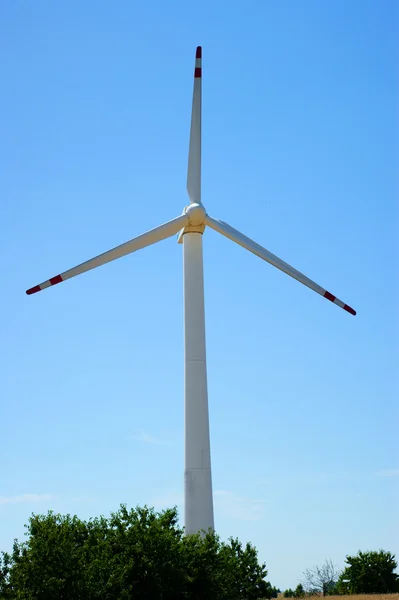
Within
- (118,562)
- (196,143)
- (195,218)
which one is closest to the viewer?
(118,562)

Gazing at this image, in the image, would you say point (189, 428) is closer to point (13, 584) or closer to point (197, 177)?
point (13, 584)

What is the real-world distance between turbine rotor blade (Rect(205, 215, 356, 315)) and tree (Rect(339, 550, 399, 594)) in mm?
65225

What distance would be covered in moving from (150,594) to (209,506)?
23.7 feet

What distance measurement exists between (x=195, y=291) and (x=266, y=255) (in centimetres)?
575

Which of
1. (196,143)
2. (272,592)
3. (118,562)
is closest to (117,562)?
(118,562)

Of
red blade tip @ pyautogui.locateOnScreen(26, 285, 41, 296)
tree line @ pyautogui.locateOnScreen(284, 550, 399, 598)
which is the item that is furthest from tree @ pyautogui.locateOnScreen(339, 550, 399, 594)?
red blade tip @ pyautogui.locateOnScreen(26, 285, 41, 296)

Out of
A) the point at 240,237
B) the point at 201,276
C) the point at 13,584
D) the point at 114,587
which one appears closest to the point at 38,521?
the point at 13,584

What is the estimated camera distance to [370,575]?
115m

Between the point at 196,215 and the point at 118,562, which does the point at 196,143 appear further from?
the point at 118,562

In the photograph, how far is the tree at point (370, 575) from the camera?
373ft

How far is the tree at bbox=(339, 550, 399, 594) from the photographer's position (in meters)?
114

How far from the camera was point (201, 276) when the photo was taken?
5934cm

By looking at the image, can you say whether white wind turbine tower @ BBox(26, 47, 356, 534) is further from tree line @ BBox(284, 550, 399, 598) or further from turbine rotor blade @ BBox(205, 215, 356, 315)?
tree line @ BBox(284, 550, 399, 598)

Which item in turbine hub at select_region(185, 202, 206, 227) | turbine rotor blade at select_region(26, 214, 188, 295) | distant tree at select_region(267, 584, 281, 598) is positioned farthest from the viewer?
distant tree at select_region(267, 584, 281, 598)
